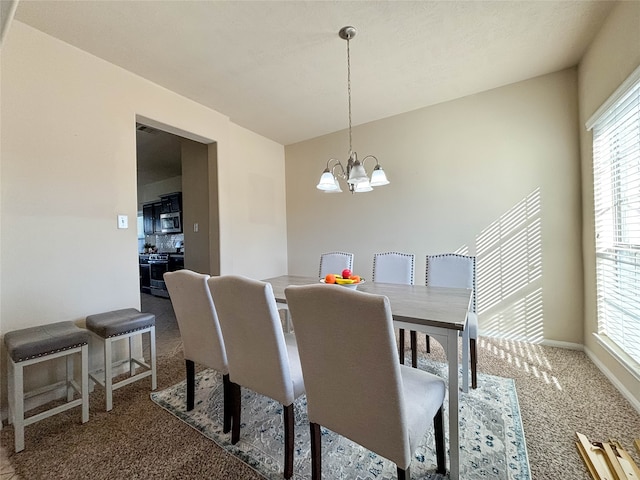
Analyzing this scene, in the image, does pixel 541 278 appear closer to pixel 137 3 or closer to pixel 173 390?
pixel 173 390

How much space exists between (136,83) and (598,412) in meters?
4.27

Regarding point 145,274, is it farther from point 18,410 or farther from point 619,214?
point 619,214

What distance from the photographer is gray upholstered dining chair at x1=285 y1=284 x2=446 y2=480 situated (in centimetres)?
91

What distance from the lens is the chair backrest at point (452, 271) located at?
2305mm

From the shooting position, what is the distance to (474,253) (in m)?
3.03

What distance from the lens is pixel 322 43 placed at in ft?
7.00

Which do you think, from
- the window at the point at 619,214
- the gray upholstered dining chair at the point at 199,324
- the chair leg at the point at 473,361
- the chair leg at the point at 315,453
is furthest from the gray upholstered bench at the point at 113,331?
the window at the point at 619,214

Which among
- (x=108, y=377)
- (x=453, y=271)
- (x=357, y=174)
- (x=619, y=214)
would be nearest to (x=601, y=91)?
(x=619, y=214)

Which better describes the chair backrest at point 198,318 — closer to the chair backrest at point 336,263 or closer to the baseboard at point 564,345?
the chair backrest at point 336,263

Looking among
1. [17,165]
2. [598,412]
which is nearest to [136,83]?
[17,165]

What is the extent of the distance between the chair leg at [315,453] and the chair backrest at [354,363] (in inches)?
3.7

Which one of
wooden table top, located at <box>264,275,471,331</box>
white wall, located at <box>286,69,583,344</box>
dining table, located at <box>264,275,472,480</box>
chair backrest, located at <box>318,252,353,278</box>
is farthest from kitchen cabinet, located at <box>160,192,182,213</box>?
dining table, located at <box>264,275,472,480</box>

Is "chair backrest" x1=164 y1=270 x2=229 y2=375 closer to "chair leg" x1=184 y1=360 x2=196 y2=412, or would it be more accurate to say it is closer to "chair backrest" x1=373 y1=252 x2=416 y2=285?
"chair leg" x1=184 y1=360 x2=196 y2=412

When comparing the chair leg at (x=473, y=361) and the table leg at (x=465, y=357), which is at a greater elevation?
the table leg at (x=465, y=357)
